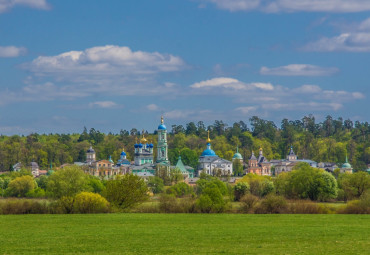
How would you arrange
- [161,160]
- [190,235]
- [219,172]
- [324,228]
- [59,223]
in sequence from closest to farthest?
[190,235], [324,228], [59,223], [219,172], [161,160]

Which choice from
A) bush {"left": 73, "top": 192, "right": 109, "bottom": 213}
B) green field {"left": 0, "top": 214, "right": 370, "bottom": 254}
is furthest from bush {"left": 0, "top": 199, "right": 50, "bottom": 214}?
bush {"left": 73, "top": 192, "right": 109, "bottom": 213}

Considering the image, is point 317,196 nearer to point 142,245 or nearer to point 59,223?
point 59,223

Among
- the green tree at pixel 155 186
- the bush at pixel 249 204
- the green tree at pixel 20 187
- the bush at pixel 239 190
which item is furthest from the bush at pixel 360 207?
the green tree at pixel 20 187

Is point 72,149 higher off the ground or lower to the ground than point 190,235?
higher

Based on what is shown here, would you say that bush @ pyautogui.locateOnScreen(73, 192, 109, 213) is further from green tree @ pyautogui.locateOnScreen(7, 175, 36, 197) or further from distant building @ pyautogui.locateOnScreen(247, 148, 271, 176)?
distant building @ pyautogui.locateOnScreen(247, 148, 271, 176)

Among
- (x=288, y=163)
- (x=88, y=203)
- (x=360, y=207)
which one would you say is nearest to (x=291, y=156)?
(x=288, y=163)

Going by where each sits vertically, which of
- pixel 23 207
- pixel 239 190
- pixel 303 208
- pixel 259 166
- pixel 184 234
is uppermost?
pixel 259 166

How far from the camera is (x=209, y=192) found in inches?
2028

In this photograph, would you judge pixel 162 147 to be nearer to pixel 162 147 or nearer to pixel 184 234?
pixel 162 147

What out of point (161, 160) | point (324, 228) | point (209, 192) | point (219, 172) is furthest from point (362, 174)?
Answer: point (161, 160)

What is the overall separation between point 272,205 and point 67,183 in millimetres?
22951

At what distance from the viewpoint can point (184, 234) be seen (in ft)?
116

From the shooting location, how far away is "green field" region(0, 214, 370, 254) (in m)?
29.3

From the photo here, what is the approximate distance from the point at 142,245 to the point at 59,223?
13310 mm
